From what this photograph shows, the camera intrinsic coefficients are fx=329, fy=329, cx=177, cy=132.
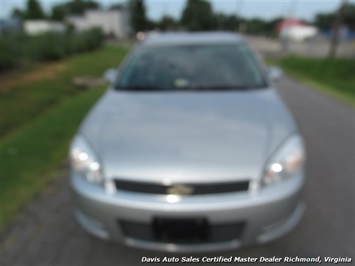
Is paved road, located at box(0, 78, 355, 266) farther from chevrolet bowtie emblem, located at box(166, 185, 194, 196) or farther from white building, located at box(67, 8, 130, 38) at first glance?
white building, located at box(67, 8, 130, 38)

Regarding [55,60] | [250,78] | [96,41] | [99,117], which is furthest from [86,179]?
[96,41]

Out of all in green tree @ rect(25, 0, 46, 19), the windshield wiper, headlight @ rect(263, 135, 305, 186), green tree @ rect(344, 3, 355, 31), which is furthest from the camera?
green tree @ rect(344, 3, 355, 31)

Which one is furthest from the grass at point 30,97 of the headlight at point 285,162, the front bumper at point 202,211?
the headlight at point 285,162

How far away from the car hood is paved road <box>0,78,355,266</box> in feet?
1.92

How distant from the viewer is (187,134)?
2.25 m

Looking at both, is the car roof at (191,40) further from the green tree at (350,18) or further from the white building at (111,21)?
the green tree at (350,18)

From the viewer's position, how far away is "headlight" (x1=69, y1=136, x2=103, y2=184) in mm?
2105

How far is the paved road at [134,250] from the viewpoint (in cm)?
229

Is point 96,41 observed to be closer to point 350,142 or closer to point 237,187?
point 350,142

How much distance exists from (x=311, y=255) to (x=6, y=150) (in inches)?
156

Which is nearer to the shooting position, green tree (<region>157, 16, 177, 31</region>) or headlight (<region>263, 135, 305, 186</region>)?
headlight (<region>263, 135, 305, 186</region>)

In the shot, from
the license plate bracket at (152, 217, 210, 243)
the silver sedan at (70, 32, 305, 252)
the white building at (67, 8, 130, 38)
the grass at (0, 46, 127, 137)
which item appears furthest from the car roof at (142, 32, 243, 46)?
the white building at (67, 8, 130, 38)

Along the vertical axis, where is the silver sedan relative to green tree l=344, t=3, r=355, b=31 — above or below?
above

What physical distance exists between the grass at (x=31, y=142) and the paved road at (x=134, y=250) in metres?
0.21
